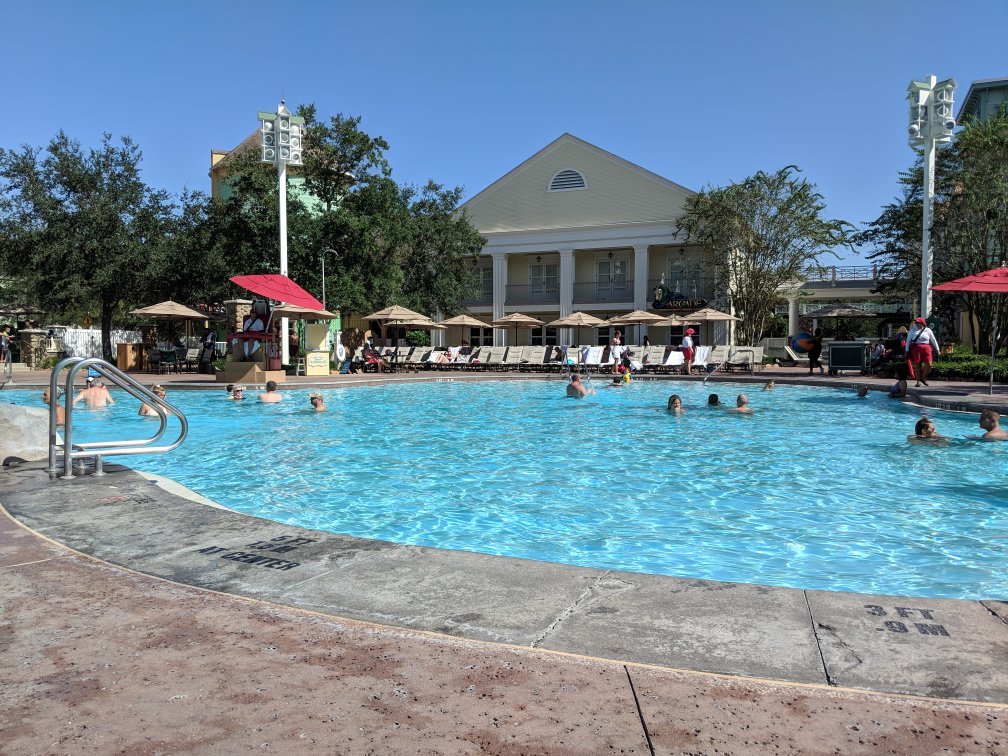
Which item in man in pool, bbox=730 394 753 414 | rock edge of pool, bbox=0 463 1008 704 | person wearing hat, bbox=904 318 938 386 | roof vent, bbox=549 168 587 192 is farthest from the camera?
roof vent, bbox=549 168 587 192

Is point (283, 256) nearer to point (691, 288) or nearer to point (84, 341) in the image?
point (84, 341)

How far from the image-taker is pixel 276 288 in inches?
719

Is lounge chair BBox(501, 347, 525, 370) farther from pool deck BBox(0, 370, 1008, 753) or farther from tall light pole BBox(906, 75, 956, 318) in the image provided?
pool deck BBox(0, 370, 1008, 753)

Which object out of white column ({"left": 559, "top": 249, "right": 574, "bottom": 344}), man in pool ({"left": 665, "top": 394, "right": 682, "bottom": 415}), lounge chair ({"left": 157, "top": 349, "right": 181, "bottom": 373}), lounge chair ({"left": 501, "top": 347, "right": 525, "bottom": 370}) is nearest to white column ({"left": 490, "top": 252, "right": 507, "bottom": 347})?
white column ({"left": 559, "top": 249, "right": 574, "bottom": 344})

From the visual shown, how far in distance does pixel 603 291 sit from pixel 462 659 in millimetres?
35794

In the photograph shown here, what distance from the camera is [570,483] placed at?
8016 millimetres

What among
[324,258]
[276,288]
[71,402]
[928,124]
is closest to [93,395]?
[276,288]

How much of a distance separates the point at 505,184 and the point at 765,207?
45.6 feet

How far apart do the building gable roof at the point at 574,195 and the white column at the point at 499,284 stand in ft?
5.07

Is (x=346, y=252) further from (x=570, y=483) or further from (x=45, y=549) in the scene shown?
(x=45, y=549)

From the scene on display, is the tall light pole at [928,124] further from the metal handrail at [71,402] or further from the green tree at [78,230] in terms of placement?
the green tree at [78,230]

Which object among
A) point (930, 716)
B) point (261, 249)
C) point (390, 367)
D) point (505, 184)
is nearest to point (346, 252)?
point (261, 249)

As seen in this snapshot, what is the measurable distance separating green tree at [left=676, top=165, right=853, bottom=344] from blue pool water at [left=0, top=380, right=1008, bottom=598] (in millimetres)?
18354

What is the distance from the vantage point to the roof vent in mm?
36562
